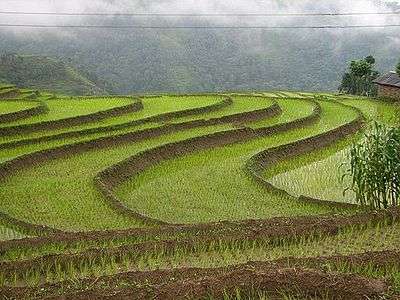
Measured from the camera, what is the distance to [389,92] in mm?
29047

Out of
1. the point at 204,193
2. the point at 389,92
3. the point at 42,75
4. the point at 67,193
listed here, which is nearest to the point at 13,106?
the point at 67,193

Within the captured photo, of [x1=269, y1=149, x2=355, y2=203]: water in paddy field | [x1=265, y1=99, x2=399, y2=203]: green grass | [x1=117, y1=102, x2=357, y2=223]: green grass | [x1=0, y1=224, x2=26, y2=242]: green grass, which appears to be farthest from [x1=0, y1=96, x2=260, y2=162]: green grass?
[x1=269, y1=149, x2=355, y2=203]: water in paddy field

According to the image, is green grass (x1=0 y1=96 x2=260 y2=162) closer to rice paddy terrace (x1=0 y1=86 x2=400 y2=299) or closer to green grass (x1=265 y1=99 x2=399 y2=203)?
rice paddy terrace (x1=0 y1=86 x2=400 y2=299)

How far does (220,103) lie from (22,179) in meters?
11.3

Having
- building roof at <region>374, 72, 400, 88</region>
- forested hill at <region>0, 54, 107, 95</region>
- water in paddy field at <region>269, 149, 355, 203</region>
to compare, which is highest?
building roof at <region>374, 72, 400, 88</region>

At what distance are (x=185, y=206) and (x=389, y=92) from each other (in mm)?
21291

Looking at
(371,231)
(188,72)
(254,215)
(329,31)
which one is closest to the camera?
(371,231)

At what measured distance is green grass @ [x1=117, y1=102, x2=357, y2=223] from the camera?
425 inches

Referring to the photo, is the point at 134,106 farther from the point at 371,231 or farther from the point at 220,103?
the point at 371,231

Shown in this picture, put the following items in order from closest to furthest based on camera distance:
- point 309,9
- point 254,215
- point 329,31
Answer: point 254,215 → point 329,31 → point 309,9

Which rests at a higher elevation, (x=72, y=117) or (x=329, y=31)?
(x=329, y=31)

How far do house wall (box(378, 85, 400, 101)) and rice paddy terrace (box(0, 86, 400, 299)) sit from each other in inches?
211

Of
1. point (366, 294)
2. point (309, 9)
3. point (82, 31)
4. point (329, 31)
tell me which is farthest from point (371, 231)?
point (309, 9)

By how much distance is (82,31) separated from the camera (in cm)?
15938
